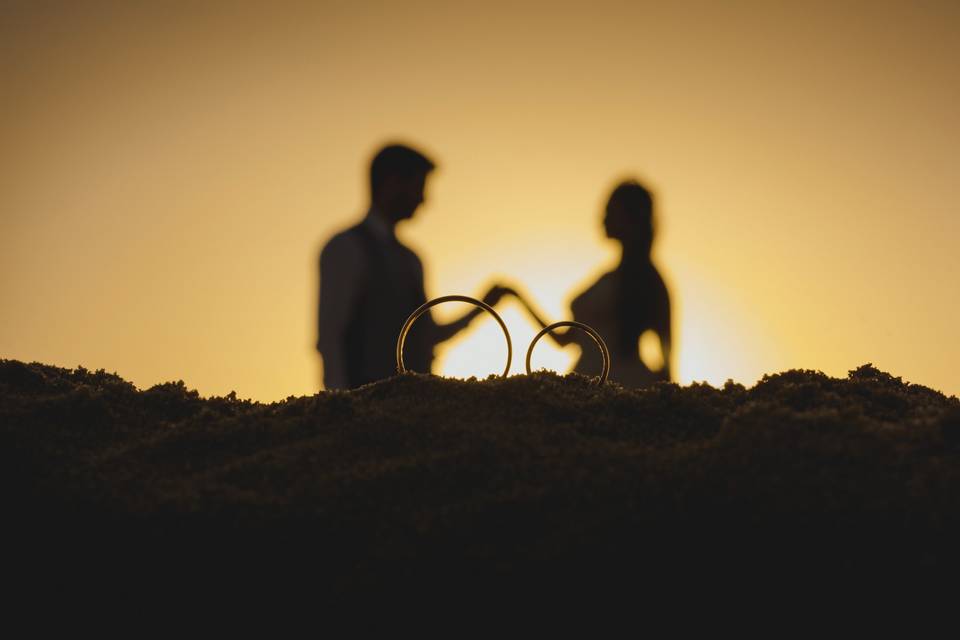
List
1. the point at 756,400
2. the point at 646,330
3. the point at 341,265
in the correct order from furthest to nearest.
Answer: the point at 646,330 < the point at 341,265 < the point at 756,400

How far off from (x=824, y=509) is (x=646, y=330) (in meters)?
2.59

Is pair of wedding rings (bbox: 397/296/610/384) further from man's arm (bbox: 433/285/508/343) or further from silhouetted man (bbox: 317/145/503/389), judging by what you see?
silhouetted man (bbox: 317/145/503/389)

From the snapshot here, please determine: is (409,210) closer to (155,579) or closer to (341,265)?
(341,265)

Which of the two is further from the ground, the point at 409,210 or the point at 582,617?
the point at 409,210

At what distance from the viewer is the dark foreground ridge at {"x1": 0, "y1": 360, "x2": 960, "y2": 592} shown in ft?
4.16

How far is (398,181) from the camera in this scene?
3.57m

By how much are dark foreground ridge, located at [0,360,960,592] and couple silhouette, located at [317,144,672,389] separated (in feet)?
3.11

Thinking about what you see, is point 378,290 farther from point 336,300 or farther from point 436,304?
point 436,304

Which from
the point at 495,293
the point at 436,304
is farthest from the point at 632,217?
the point at 436,304

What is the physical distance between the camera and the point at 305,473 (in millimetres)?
1487

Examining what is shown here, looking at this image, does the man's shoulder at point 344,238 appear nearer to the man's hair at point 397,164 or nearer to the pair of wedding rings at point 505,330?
the man's hair at point 397,164

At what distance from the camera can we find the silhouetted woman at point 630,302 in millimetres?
3826

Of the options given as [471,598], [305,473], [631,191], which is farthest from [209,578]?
[631,191]

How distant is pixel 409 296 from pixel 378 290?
14 cm
